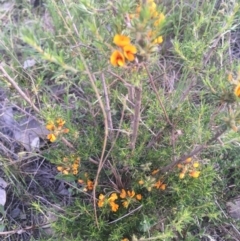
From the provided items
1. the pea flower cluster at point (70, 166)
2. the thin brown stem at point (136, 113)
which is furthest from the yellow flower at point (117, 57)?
the pea flower cluster at point (70, 166)

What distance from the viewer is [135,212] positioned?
1.91 m

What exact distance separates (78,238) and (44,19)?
1.61 m

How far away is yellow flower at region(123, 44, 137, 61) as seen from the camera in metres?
1.18

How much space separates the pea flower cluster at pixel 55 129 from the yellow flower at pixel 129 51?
2.07 feet

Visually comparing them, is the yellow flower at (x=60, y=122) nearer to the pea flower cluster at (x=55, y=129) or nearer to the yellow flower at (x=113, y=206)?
the pea flower cluster at (x=55, y=129)

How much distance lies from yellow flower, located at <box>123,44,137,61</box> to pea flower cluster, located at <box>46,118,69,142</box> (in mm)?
630

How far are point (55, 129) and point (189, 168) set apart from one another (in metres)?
0.57

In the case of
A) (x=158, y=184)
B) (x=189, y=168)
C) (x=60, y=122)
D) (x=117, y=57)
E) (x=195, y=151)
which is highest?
(x=117, y=57)

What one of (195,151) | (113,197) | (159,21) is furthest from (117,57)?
(113,197)

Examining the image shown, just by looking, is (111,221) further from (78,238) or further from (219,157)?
(219,157)

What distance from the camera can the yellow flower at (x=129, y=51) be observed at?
46.4 inches

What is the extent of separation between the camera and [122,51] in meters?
1.21

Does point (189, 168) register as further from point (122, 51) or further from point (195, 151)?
point (122, 51)

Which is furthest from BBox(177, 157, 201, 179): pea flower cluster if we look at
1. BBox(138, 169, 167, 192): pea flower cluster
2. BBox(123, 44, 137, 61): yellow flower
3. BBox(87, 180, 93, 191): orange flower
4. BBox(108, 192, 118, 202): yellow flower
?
BBox(123, 44, 137, 61): yellow flower
